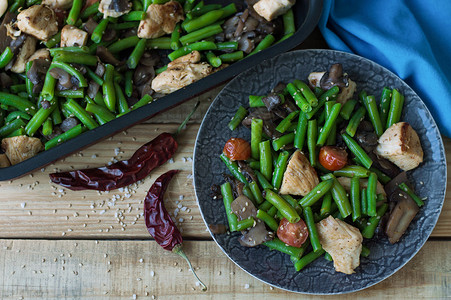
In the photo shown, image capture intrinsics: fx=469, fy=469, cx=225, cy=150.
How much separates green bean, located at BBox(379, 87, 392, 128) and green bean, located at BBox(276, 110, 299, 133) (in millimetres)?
466

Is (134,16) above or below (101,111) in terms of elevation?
above

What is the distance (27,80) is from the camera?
2.45 meters

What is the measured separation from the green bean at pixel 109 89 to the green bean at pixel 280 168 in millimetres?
900

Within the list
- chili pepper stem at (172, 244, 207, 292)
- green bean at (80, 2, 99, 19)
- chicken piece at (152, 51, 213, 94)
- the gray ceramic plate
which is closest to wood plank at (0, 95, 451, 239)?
chili pepper stem at (172, 244, 207, 292)

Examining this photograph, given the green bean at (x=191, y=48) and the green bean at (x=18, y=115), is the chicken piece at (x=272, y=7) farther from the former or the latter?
the green bean at (x=18, y=115)

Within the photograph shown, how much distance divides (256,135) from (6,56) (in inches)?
53.4


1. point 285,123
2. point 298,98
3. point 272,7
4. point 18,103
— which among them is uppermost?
point 272,7

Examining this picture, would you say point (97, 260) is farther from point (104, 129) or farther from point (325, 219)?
point (325, 219)

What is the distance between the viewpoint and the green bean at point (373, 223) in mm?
2359

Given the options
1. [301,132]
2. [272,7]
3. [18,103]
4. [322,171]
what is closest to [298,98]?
[301,132]

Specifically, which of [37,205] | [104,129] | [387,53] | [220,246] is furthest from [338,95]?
[37,205]

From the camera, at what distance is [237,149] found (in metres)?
2.40

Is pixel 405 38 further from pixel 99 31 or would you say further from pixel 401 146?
pixel 99 31

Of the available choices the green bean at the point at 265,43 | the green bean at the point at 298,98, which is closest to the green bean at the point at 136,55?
the green bean at the point at 265,43
